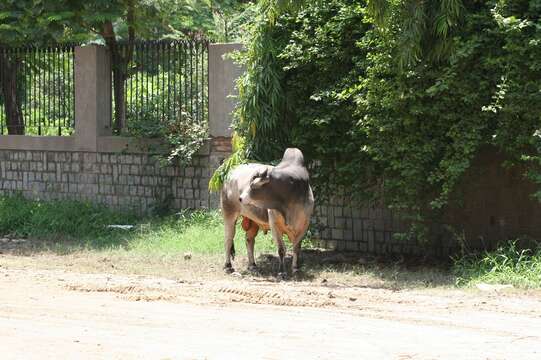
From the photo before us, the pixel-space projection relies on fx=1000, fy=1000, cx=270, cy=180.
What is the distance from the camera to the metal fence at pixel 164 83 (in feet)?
60.4

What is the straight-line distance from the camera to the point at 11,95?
21.5 meters

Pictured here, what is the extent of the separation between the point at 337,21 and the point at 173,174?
5.52 meters

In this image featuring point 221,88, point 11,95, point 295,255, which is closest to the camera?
point 295,255

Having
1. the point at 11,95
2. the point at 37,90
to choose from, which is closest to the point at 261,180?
the point at 37,90

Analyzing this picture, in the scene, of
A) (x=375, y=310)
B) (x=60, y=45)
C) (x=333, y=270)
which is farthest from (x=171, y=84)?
(x=375, y=310)

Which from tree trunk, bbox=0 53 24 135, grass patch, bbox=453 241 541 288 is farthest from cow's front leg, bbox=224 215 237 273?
tree trunk, bbox=0 53 24 135

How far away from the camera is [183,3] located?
2036 centimetres

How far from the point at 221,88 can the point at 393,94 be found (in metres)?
5.22

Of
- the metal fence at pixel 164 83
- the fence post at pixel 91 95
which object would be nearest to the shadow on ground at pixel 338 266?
the metal fence at pixel 164 83

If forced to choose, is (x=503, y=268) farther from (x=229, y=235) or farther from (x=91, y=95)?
(x=91, y=95)

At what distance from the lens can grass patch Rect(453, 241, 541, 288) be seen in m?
11.9

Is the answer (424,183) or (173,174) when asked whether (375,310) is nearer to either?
(424,183)

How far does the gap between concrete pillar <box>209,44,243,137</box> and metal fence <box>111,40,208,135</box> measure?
1.75 ft

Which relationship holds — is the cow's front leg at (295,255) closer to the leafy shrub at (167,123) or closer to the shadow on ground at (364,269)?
the shadow on ground at (364,269)
